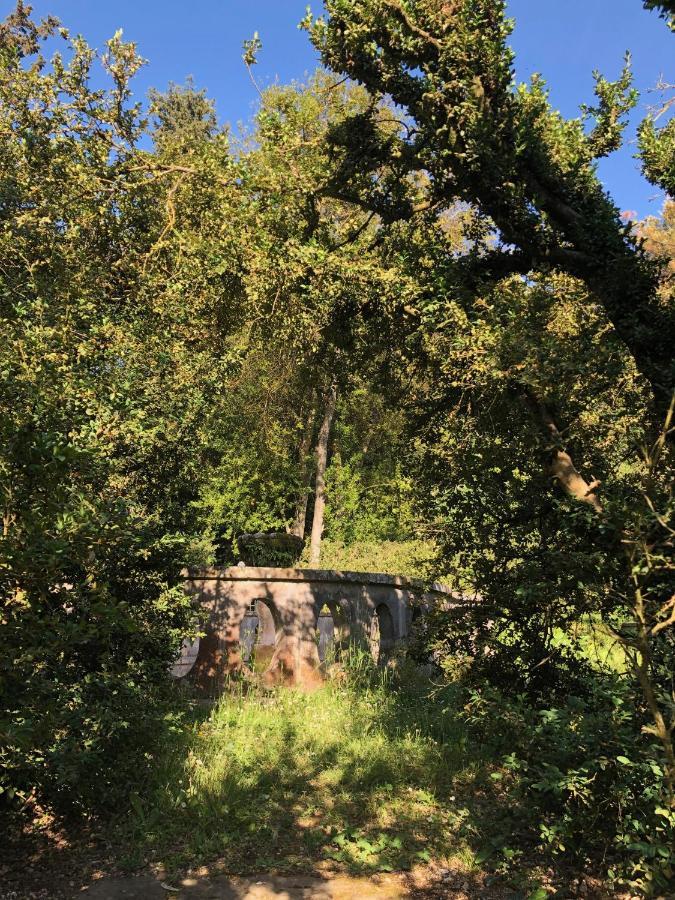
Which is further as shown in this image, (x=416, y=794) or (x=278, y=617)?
(x=278, y=617)

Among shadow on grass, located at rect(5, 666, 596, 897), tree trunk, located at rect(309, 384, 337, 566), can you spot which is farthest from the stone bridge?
tree trunk, located at rect(309, 384, 337, 566)

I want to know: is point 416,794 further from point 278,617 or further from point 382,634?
point 382,634

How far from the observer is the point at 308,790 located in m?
5.99

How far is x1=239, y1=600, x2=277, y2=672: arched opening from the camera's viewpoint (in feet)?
32.1

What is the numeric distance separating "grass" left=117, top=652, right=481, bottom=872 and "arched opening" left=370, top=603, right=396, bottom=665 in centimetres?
332

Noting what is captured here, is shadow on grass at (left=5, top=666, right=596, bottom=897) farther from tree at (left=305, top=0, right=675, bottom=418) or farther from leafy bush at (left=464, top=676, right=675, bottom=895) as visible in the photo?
tree at (left=305, top=0, right=675, bottom=418)

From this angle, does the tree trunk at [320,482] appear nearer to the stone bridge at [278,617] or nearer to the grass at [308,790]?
the stone bridge at [278,617]

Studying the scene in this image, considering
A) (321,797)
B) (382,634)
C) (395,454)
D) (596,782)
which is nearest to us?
(596,782)

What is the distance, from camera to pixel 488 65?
20.9 feet

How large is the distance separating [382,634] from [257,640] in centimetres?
296

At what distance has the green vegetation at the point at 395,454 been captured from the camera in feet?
13.8

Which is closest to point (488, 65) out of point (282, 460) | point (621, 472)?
point (621, 472)

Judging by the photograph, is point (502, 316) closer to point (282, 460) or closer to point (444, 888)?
point (444, 888)

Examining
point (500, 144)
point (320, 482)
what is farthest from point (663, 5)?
point (320, 482)
